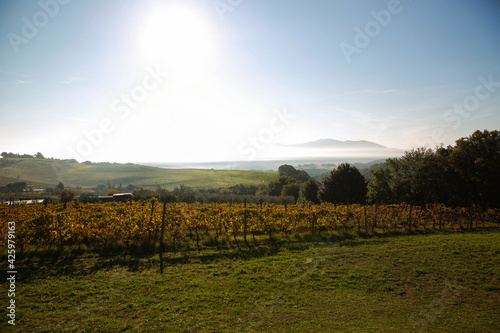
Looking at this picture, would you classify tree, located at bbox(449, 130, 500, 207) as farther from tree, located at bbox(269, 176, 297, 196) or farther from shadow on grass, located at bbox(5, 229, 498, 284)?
tree, located at bbox(269, 176, 297, 196)

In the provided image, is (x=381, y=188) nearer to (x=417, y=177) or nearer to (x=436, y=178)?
(x=417, y=177)

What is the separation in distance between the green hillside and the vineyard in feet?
227

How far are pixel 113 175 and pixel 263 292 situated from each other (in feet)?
438

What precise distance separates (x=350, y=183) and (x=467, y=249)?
26.7 meters

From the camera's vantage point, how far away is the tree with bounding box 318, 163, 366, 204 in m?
37.2

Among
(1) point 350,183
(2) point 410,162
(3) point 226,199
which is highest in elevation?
(2) point 410,162

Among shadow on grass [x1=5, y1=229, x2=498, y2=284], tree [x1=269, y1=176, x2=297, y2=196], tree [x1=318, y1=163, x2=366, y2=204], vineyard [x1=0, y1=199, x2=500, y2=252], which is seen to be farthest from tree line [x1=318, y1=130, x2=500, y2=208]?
tree [x1=269, y1=176, x2=297, y2=196]

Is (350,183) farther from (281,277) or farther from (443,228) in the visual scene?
(281,277)

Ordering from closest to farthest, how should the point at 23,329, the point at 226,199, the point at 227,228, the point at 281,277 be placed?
the point at 23,329 < the point at 281,277 < the point at 227,228 < the point at 226,199

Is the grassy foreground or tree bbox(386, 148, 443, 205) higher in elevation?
tree bbox(386, 148, 443, 205)

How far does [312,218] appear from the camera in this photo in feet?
53.3

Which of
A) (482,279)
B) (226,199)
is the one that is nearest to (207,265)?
(482,279)

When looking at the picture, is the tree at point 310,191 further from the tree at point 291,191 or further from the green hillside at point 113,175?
the green hillside at point 113,175

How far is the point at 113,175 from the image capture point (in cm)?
12094
